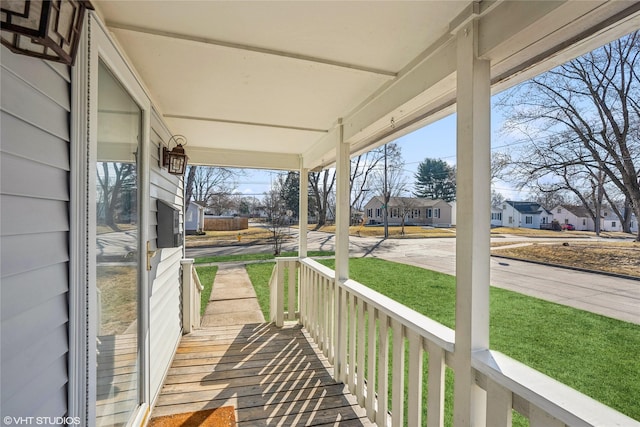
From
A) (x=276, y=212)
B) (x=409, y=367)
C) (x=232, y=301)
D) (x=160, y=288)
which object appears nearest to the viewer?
(x=409, y=367)

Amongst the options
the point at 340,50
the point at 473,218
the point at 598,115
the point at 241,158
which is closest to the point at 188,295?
the point at 241,158

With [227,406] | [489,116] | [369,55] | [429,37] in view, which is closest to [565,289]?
[489,116]

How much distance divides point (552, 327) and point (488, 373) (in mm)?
438

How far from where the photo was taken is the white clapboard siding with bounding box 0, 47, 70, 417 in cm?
79

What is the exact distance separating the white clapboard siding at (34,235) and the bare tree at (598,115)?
1.62 metres

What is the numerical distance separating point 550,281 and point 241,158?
369cm

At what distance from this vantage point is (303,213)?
417 cm

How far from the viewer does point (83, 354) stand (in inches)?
44.4

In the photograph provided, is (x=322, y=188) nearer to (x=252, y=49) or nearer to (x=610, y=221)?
(x=252, y=49)

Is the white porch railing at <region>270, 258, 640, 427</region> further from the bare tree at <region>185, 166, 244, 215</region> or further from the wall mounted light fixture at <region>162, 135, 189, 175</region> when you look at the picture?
the bare tree at <region>185, 166, 244, 215</region>

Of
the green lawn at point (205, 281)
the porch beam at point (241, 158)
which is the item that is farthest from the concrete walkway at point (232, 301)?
the porch beam at point (241, 158)

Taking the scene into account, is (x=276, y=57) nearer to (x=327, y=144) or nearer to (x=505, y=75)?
(x=505, y=75)

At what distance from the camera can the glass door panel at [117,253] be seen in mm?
1411

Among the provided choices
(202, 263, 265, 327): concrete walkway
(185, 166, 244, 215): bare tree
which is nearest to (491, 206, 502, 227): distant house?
(202, 263, 265, 327): concrete walkway
